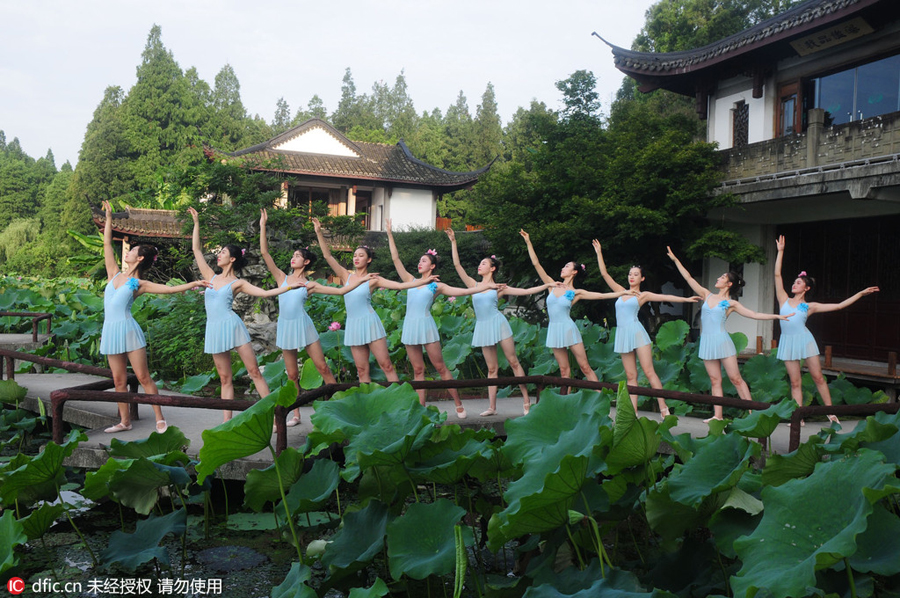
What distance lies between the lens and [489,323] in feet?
20.5

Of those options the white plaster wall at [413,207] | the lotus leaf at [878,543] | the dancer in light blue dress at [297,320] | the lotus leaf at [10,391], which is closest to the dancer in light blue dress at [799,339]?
the dancer in light blue dress at [297,320]

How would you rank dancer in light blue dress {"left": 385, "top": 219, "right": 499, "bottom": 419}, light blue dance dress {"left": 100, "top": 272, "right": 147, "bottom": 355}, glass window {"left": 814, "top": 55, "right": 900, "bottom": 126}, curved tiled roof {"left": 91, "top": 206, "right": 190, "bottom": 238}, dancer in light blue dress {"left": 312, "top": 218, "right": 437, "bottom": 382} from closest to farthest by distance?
light blue dance dress {"left": 100, "top": 272, "right": 147, "bottom": 355}
dancer in light blue dress {"left": 312, "top": 218, "right": 437, "bottom": 382}
dancer in light blue dress {"left": 385, "top": 219, "right": 499, "bottom": 419}
glass window {"left": 814, "top": 55, "right": 900, "bottom": 126}
curved tiled roof {"left": 91, "top": 206, "right": 190, "bottom": 238}

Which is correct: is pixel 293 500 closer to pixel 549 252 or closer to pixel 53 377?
pixel 53 377

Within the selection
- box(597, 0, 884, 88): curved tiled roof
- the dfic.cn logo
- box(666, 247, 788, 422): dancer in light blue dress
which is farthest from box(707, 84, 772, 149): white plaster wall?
the dfic.cn logo

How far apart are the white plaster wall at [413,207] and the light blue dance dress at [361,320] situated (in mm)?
18952

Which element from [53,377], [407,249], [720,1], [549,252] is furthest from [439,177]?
[53,377]

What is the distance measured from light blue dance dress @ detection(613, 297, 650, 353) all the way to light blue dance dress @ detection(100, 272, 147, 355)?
3911 millimetres

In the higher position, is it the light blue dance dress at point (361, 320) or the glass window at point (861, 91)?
the glass window at point (861, 91)

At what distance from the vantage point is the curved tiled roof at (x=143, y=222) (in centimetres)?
1745

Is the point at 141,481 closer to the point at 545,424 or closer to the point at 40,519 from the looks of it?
the point at 40,519

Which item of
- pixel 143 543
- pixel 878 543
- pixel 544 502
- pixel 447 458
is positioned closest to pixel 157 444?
pixel 143 543

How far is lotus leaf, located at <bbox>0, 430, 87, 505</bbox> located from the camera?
293 centimetres

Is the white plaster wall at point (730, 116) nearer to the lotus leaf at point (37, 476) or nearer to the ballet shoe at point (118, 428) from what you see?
the ballet shoe at point (118, 428)

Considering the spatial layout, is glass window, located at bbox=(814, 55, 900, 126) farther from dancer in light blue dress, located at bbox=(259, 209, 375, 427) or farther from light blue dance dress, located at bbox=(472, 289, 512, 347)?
dancer in light blue dress, located at bbox=(259, 209, 375, 427)
